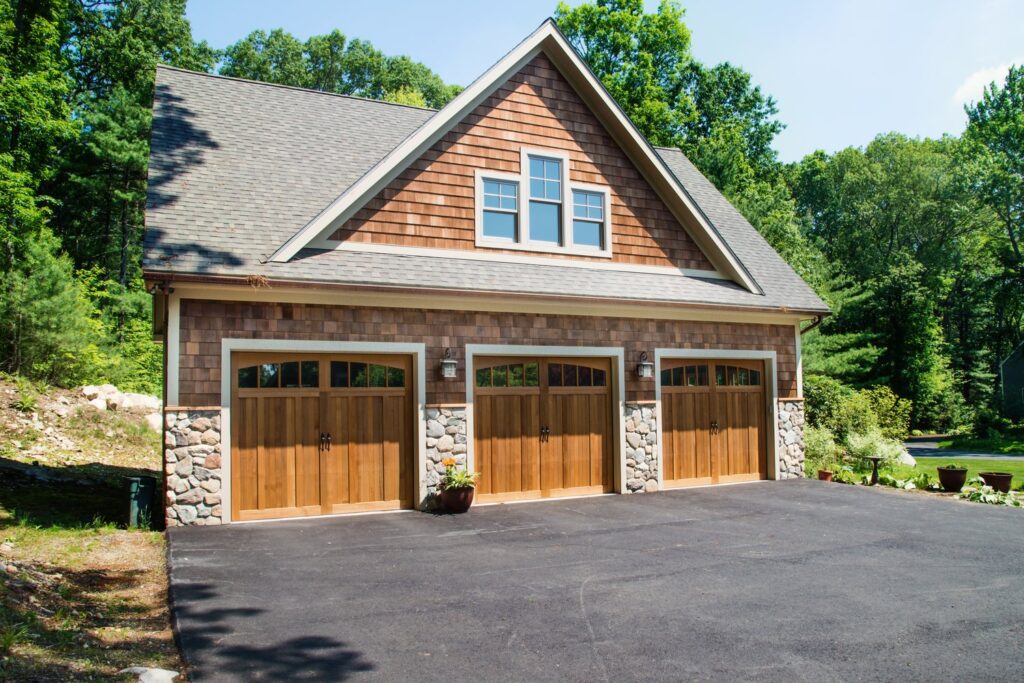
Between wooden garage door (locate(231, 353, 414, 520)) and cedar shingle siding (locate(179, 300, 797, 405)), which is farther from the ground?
cedar shingle siding (locate(179, 300, 797, 405))

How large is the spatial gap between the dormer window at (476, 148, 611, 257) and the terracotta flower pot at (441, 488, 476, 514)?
3845mm

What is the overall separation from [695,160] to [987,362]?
27.9 metres

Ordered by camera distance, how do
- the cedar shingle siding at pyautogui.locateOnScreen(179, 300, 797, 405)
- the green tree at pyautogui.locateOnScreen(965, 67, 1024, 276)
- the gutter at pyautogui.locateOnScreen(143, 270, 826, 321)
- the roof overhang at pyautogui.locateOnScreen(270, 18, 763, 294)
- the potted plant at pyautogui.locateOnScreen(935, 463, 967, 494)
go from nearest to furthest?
the gutter at pyautogui.locateOnScreen(143, 270, 826, 321) → the cedar shingle siding at pyautogui.locateOnScreen(179, 300, 797, 405) → the roof overhang at pyautogui.locateOnScreen(270, 18, 763, 294) → the potted plant at pyautogui.locateOnScreen(935, 463, 967, 494) → the green tree at pyautogui.locateOnScreen(965, 67, 1024, 276)

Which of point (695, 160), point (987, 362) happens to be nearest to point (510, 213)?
point (695, 160)

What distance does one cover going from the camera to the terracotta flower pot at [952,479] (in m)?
12.9

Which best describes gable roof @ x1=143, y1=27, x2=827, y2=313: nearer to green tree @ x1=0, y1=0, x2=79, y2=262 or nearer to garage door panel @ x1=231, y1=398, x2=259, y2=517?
garage door panel @ x1=231, y1=398, x2=259, y2=517

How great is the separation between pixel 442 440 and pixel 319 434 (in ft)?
5.70

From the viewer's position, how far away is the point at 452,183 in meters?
11.8

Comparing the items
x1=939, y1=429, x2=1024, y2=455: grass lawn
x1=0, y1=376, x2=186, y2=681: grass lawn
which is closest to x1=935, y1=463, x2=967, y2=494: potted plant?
x1=0, y1=376, x2=186, y2=681: grass lawn

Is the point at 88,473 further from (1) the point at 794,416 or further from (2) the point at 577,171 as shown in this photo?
(1) the point at 794,416

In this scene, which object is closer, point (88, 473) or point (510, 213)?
point (510, 213)

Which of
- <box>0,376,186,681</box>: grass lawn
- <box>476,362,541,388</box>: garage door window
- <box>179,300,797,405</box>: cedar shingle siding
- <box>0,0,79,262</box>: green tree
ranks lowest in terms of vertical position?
<box>0,376,186,681</box>: grass lawn

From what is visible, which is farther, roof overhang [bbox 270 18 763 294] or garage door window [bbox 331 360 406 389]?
roof overhang [bbox 270 18 763 294]

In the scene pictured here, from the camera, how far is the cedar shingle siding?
31.6 feet
